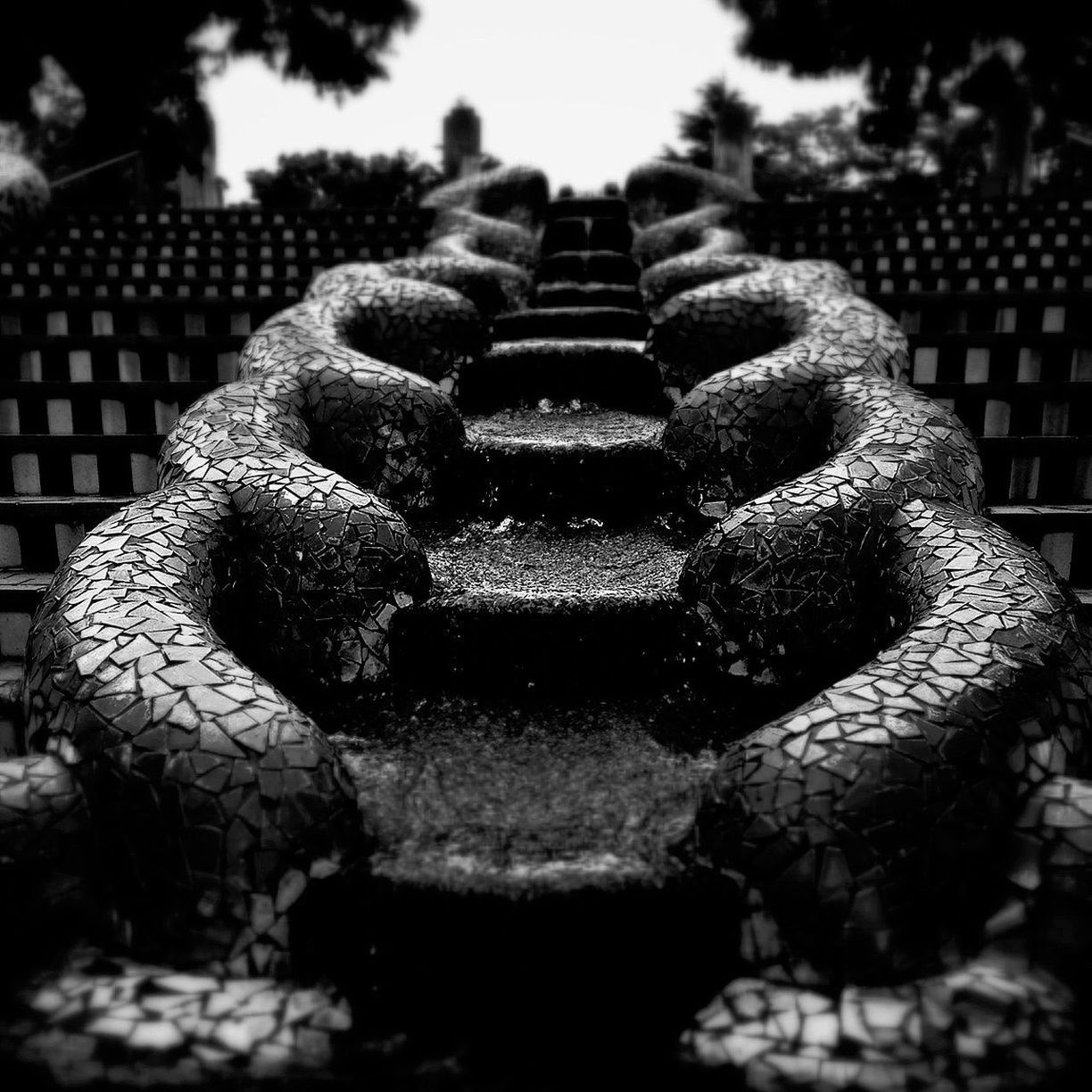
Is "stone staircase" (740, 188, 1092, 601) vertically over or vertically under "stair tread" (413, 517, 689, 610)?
over

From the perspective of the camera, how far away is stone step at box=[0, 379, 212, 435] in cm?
420

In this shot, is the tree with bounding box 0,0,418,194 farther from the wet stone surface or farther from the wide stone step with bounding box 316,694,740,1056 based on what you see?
the wide stone step with bounding box 316,694,740,1056

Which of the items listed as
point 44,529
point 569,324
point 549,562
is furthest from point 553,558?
point 569,324

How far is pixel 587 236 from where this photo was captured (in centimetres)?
762

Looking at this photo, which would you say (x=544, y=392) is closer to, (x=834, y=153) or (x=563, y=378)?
(x=563, y=378)

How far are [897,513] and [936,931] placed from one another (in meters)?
1.17

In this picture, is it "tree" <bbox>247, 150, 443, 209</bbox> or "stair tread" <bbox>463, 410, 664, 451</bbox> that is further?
"tree" <bbox>247, 150, 443, 209</bbox>

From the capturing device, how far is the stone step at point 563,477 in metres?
3.46

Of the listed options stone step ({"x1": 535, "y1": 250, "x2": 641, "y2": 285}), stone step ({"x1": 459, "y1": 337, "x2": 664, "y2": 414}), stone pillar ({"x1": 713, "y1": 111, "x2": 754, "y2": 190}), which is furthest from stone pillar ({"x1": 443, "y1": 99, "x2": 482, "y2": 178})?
stone step ({"x1": 459, "y1": 337, "x2": 664, "y2": 414})

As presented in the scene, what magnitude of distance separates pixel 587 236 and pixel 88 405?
4.50 meters

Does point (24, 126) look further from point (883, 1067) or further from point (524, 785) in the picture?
point (883, 1067)

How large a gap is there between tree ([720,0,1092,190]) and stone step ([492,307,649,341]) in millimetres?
10854

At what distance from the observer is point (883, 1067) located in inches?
63.4

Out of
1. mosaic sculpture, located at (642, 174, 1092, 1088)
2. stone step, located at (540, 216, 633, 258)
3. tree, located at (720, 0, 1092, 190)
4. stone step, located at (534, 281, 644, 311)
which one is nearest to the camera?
mosaic sculpture, located at (642, 174, 1092, 1088)
